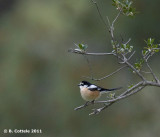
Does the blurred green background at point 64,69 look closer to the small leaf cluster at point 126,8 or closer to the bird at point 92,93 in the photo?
the bird at point 92,93

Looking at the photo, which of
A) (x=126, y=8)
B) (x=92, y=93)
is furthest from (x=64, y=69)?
(x=126, y=8)

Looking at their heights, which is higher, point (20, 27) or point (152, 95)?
point (20, 27)

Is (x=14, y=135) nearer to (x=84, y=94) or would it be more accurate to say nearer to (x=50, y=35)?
(x=50, y=35)

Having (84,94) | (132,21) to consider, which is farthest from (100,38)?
(84,94)

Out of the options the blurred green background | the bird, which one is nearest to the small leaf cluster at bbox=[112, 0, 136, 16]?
the bird

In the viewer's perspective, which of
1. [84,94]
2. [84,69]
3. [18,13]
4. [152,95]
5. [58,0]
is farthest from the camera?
[18,13]

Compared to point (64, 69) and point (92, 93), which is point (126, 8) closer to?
point (92, 93)

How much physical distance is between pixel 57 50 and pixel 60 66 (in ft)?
1.98

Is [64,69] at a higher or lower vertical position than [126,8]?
higher

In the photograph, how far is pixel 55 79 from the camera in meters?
15.8

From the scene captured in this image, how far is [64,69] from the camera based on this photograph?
15.6m

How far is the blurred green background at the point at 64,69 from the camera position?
586 inches

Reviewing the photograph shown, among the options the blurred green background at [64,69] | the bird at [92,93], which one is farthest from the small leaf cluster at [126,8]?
the blurred green background at [64,69]

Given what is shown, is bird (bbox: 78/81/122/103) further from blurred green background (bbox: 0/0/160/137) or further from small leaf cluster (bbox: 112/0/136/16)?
blurred green background (bbox: 0/0/160/137)
